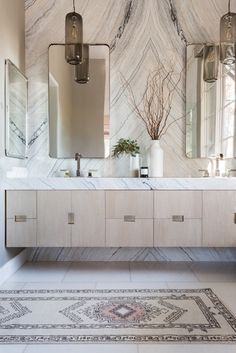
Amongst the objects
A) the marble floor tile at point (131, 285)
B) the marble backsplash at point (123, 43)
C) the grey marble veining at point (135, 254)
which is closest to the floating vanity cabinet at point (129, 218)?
the marble floor tile at point (131, 285)

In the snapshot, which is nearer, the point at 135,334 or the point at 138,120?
the point at 135,334

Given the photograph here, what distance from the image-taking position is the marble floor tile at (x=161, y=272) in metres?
2.83

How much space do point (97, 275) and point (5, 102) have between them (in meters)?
1.58

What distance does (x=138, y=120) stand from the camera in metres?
3.47

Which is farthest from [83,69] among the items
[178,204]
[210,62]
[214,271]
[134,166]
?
[214,271]

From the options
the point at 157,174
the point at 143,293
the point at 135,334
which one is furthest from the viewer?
the point at 157,174

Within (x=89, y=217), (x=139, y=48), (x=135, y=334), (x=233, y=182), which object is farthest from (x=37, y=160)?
(x=135, y=334)

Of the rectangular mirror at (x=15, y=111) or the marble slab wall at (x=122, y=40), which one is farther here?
the marble slab wall at (x=122, y=40)

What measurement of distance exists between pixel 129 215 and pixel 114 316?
963mm

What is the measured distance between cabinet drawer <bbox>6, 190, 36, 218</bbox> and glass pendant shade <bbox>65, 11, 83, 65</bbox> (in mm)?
1247

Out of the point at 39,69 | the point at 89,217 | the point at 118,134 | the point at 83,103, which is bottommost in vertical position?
the point at 89,217

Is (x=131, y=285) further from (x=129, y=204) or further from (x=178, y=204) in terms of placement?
(x=178, y=204)

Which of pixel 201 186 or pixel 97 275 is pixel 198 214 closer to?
pixel 201 186

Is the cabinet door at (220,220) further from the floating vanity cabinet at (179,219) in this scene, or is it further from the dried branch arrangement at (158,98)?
the dried branch arrangement at (158,98)
